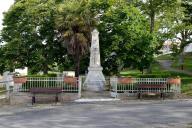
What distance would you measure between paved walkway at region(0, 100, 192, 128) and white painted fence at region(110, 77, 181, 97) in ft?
9.11

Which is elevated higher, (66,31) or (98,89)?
(66,31)

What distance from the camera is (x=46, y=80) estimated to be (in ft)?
90.3

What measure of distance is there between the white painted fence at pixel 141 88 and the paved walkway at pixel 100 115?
109 inches

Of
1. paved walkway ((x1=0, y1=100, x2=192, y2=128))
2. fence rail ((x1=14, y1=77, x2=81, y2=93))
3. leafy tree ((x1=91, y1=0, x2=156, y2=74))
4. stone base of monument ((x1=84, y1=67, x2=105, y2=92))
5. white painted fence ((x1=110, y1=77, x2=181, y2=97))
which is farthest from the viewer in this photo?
leafy tree ((x1=91, y1=0, x2=156, y2=74))

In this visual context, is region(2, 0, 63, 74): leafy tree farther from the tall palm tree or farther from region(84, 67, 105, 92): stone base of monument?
region(84, 67, 105, 92): stone base of monument

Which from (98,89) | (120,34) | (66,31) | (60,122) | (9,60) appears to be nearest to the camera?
(60,122)

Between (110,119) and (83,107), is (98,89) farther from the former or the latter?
(110,119)

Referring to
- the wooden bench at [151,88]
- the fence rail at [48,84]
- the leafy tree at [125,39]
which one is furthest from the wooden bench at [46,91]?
the leafy tree at [125,39]

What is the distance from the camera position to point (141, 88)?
26.7 metres

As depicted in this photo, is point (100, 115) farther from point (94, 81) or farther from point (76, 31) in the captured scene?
point (76, 31)

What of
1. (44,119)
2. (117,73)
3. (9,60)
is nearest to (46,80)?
(44,119)

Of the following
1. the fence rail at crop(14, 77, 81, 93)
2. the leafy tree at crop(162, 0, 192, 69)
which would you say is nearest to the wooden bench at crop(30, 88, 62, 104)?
the fence rail at crop(14, 77, 81, 93)

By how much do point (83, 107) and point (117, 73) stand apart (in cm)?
1761

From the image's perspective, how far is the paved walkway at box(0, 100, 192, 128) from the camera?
1644cm
